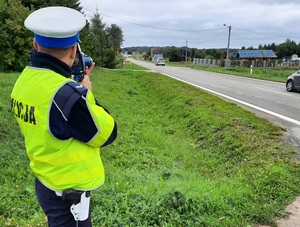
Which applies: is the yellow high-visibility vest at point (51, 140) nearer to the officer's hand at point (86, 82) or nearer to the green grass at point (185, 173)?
the officer's hand at point (86, 82)

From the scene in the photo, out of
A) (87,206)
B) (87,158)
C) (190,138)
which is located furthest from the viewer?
(190,138)

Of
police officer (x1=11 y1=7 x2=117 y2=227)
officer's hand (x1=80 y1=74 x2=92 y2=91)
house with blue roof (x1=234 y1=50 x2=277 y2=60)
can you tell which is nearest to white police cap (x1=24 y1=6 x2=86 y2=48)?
police officer (x1=11 y1=7 x2=117 y2=227)

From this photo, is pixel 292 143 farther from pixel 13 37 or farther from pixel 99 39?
pixel 99 39

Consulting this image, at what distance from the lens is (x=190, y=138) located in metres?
7.39

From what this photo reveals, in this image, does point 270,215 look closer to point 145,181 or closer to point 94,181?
point 145,181

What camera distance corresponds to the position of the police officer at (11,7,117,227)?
1526mm

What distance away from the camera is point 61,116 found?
152cm

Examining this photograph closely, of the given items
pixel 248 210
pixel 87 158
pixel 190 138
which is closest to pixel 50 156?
pixel 87 158

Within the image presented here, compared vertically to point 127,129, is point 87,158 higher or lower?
higher

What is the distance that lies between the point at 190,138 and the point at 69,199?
5.91 metres

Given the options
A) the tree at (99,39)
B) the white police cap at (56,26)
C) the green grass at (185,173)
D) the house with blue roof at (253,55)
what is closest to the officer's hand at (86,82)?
the white police cap at (56,26)

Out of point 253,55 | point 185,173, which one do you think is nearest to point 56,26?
point 185,173

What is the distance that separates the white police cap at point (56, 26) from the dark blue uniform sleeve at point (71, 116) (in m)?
0.23

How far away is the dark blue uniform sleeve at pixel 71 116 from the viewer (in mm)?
1514
